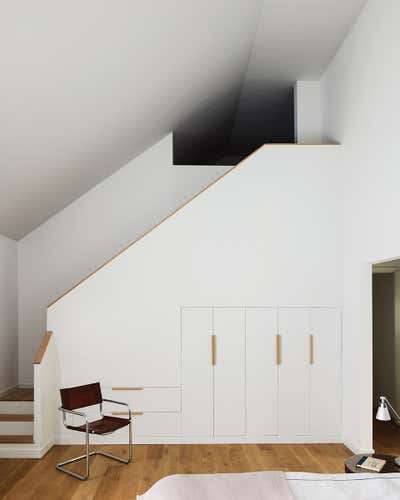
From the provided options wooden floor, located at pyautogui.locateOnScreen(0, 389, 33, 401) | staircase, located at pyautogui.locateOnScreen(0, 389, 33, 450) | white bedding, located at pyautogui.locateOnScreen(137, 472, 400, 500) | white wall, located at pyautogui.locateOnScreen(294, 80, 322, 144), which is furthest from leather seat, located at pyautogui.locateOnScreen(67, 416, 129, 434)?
white wall, located at pyautogui.locateOnScreen(294, 80, 322, 144)

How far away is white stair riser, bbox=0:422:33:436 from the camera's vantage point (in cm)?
561

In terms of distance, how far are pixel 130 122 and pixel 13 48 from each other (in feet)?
8.14

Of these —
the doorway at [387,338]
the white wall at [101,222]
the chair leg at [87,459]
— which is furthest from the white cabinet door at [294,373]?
the white wall at [101,222]

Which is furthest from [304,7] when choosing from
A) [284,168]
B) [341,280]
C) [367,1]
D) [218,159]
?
[218,159]

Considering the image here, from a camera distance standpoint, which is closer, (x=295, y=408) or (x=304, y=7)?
(x=304, y=7)

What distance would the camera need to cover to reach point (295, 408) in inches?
233

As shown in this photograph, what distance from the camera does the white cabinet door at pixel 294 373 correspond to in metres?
5.91

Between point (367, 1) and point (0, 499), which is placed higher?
point (367, 1)

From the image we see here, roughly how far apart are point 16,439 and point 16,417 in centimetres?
39

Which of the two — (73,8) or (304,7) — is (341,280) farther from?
(73,8)

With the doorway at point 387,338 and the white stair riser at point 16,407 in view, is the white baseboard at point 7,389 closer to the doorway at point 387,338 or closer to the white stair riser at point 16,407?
the white stair riser at point 16,407

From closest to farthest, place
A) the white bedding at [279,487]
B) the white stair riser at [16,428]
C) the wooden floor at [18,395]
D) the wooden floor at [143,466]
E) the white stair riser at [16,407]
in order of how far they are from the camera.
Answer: the white bedding at [279,487], the wooden floor at [143,466], the white stair riser at [16,428], the white stair riser at [16,407], the wooden floor at [18,395]

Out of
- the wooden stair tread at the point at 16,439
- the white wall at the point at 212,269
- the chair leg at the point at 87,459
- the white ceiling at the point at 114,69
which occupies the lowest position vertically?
the chair leg at the point at 87,459

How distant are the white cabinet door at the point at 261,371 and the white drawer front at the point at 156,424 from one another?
2.67 feet
